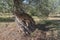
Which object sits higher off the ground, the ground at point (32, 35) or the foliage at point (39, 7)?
the foliage at point (39, 7)

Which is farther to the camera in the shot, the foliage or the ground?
the foliage

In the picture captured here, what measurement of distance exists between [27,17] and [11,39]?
1451 millimetres

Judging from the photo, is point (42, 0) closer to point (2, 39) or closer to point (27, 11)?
point (27, 11)

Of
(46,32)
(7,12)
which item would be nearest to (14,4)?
(7,12)

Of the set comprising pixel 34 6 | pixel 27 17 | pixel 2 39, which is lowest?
pixel 2 39

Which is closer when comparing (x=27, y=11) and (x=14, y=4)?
(x=14, y=4)

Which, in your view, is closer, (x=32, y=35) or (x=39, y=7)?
(x=32, y=35)

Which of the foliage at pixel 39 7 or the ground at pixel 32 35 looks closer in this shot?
the ground at pixel 32 35

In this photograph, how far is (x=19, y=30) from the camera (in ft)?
28.1

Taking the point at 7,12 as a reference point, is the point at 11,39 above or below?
below

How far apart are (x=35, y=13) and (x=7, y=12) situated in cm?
145

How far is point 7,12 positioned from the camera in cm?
835

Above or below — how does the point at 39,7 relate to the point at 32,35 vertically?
above

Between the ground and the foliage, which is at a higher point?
the foliage
